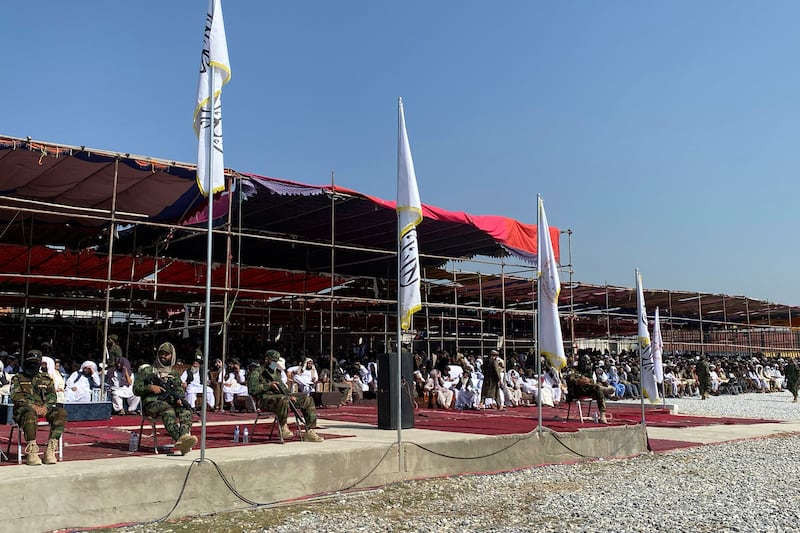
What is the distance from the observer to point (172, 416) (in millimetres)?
7207

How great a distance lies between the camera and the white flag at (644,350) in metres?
13.0

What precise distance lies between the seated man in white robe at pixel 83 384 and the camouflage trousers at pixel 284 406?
5.49 meters

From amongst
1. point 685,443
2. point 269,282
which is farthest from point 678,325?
point 685,443

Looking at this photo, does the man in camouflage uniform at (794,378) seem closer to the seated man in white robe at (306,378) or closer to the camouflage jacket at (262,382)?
the seated man in white robe at (306,378)

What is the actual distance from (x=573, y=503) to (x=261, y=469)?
9.82ft

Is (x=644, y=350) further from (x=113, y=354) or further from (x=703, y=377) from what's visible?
(x=703, y=377)

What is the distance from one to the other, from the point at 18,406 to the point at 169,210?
917cm

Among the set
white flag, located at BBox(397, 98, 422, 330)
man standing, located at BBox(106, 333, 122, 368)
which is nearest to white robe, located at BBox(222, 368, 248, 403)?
man standing, located at BBox(106, 333, 122, 368)

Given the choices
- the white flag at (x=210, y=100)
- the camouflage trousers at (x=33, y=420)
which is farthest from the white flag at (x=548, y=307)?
the camouflage trousers at (x=33, y=420)

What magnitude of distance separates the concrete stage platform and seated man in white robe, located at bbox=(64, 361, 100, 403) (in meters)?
2.80

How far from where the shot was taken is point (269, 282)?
66.7 feet

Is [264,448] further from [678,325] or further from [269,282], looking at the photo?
[678,325]

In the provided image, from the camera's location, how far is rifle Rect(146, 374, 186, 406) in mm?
7371

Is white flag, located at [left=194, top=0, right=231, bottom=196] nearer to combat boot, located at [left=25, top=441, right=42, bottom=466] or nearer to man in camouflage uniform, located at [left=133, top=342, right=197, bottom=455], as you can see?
man in camouflage uniform, located at [left=133, top=342, right=197, bottom=455]
